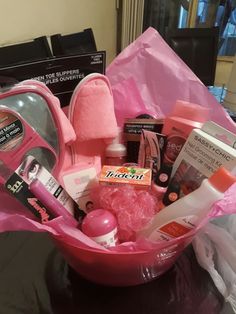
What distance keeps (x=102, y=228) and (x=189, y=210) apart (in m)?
0.10

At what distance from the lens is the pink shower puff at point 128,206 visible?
37 cm

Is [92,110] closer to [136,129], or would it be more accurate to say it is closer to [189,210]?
[136,129]

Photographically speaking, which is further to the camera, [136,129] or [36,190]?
[136,129]

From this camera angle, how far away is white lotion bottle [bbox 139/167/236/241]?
30cm

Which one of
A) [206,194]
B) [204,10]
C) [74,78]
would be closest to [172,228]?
[206,194]

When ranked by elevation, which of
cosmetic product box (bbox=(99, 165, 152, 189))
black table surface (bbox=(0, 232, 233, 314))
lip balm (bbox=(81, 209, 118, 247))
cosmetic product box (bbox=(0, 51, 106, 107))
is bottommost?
black table surface (bbox=(0, 232, 233, 314))

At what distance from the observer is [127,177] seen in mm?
396

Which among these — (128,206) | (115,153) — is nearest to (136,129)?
(115,153)

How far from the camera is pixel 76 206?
0.43 m

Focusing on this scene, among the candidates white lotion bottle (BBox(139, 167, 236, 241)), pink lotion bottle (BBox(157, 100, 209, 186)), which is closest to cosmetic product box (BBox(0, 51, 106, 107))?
pink lotion bottle (BBox(157, 100, 209, 186))

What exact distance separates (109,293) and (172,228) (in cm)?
15

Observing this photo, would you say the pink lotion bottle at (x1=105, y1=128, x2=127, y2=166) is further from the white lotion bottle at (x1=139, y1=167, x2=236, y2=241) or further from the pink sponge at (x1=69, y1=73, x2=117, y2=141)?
the white lotion bottle at (x1=139, y1=167, x2=236, y2=241)

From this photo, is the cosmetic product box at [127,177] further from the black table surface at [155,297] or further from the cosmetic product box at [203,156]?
the black table surface at [155,297]

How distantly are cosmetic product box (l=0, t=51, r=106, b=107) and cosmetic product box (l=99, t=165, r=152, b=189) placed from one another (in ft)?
0.56
